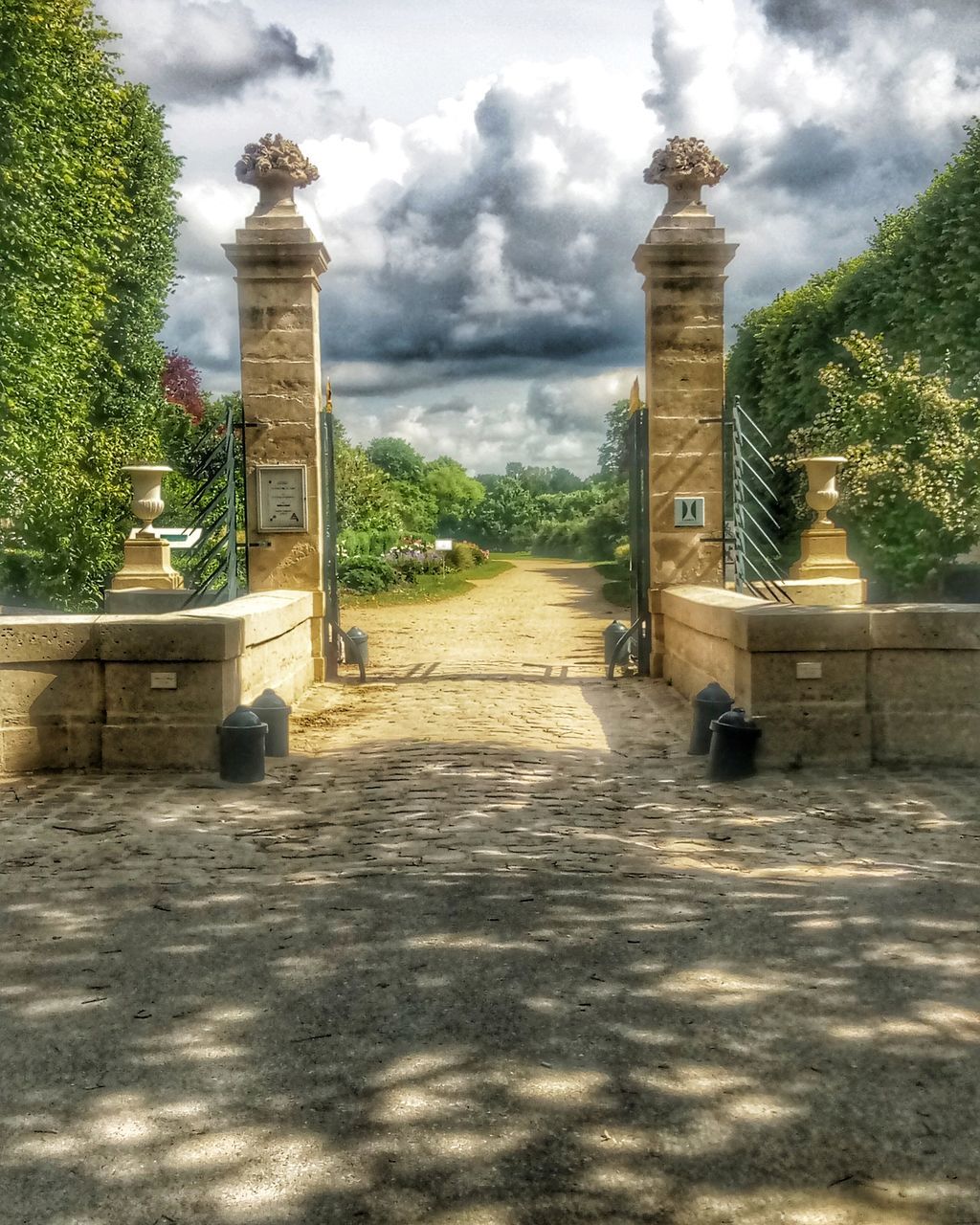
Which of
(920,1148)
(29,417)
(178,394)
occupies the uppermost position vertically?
(178,394)

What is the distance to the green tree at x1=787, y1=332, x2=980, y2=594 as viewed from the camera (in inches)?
798

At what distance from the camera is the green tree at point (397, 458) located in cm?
10025

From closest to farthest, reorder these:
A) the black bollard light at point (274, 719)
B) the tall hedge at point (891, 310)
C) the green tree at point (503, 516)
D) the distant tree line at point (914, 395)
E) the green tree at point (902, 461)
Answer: the black bollard light at point (274, 719)
the green tree at point (902, 461)
the distant tree line at point (914, 395)
the tall hedge at point (891, 310)
the green tree at point (503, 516)

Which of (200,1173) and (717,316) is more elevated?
(717,316)

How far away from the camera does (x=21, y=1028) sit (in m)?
3.29

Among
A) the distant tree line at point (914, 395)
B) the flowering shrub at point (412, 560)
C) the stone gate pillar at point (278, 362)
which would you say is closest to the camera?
the stone gate pillar at point (278, 362)

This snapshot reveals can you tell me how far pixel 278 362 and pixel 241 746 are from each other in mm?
5353

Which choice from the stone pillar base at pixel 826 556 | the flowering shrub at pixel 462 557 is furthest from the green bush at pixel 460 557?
the stone pillar base at pixel 826 556

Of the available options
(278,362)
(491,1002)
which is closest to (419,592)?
(278,362)

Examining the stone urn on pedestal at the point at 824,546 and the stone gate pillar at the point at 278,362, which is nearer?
the stone gate pillar at the point at 278,362

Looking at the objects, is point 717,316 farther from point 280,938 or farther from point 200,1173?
point 200,1173

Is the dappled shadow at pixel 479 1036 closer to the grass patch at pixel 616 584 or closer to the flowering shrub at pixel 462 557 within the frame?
the grass patch at pixel 616 584

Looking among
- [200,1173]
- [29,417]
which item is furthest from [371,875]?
[29,417]

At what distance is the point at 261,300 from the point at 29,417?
7477 mm
